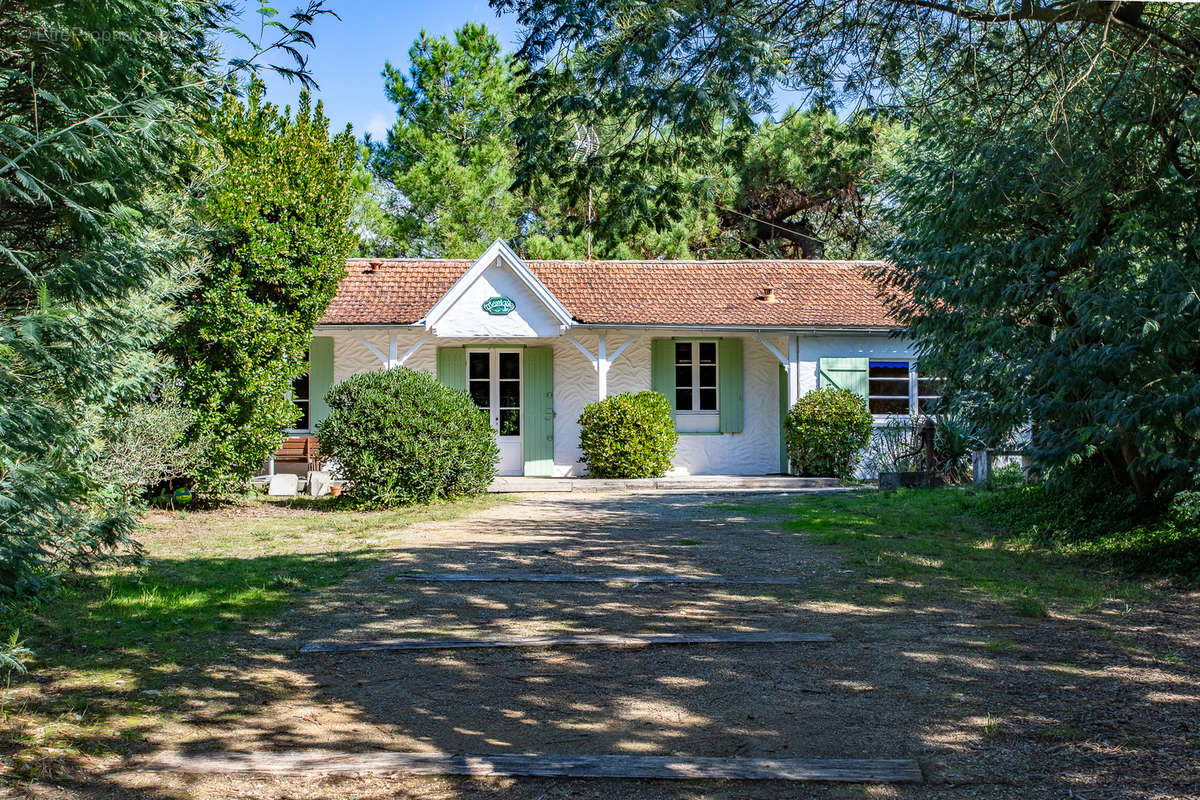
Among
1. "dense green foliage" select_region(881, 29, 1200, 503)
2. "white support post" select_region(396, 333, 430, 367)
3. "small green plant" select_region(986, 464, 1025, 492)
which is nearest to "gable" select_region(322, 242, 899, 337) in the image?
"white support post" select_region(396, 333, 430, 367)

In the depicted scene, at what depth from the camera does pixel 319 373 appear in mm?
18656

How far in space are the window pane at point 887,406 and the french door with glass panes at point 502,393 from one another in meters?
7.10

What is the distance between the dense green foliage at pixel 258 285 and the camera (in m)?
12.9

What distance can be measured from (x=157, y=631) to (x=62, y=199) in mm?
3326

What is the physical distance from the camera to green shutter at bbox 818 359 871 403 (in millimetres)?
18562

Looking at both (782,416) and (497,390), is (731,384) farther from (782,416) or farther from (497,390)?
(497,390)

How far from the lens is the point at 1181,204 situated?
719 centimetres

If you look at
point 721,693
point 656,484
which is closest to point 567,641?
point 721,693

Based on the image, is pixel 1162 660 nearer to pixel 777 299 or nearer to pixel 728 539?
pixel 728 539

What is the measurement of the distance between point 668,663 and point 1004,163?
5262mm

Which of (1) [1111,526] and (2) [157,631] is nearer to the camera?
(2) [157,631]

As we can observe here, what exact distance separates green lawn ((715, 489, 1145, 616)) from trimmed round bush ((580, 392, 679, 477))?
365 cm

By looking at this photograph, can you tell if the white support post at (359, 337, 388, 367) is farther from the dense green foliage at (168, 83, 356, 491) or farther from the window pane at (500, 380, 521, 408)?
the dense green foliage at (168, 83, 356, 491)

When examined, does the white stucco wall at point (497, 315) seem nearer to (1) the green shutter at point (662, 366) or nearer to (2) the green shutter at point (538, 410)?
(2) the green shutter at point (538, 410)
